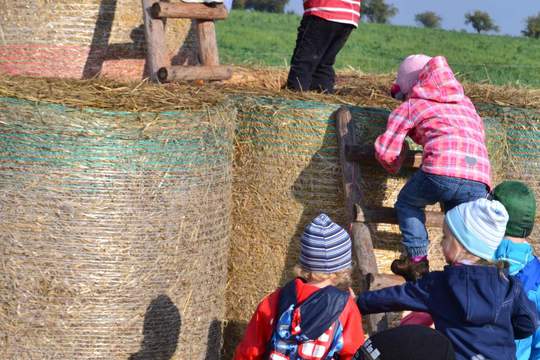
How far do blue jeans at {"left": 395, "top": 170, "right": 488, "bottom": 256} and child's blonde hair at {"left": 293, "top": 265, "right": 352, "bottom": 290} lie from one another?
1149 millimetres

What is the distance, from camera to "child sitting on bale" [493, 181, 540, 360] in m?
4.81

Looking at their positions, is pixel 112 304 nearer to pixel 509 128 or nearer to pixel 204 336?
pixel 204 336

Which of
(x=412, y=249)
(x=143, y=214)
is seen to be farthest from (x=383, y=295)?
(x=143, y=214)

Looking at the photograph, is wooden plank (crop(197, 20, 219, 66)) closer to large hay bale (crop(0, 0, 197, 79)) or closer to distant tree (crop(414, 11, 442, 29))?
large hay bale (crop(0, 0, 197, 79))

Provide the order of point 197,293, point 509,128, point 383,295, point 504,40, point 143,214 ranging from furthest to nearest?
1. point 504,40
2. point 509,128
3. point 197,293
4. point 143,214
5. point 383,295

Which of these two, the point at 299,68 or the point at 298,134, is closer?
the point at 298,134

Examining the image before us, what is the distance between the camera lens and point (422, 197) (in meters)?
5.27

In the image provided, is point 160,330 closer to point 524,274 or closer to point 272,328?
point 272,328

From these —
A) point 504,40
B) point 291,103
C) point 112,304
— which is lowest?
point 504,40

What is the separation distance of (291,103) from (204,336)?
4.75 feet

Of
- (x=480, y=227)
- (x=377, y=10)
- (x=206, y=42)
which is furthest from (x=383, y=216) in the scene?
(x=377, y=10)

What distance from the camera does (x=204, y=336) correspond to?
5.64 m

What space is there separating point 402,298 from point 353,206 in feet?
4.59

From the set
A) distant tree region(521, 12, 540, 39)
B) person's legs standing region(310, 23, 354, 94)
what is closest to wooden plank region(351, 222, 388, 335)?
person's legs standing region(310, 23, 354, 94)
